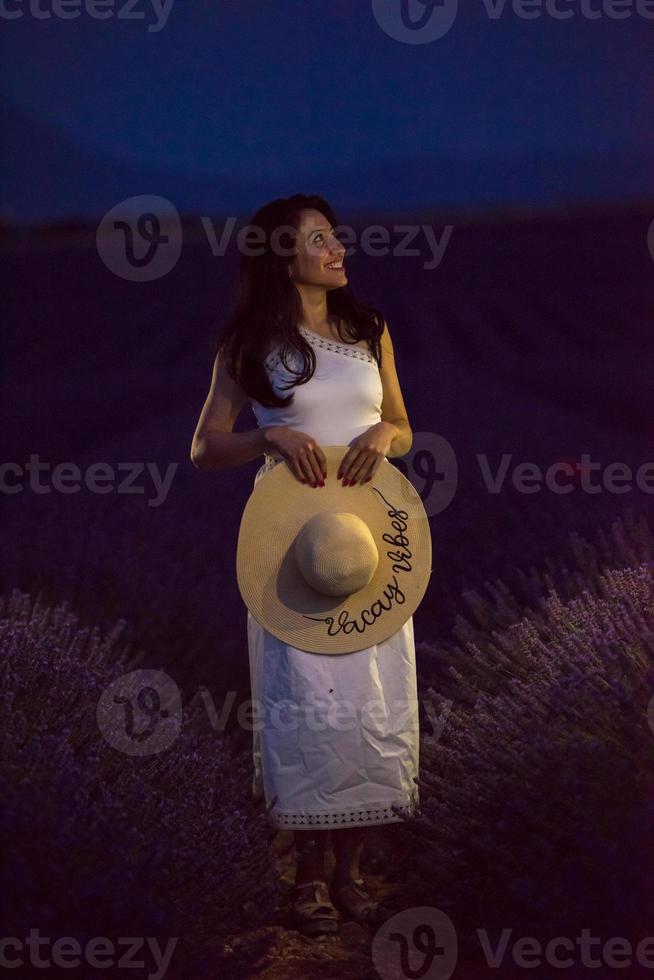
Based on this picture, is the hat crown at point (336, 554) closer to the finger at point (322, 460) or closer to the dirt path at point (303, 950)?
the finger at point (322, 460)

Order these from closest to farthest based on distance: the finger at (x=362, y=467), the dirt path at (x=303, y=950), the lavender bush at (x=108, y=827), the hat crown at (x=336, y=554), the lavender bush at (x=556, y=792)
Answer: the lavender bush at (x=108, y=827) → the lavender bush at (x=556, y=792) → the dirt path at (x=303, y=950) → the hat crown at (x=336, y=554) → the finger at (x=362, y=467)

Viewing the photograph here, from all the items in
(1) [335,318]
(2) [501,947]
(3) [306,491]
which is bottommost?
(2) [501,947]

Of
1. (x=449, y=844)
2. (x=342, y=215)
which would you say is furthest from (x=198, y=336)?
(x=449, y=844)

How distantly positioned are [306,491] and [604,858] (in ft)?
3.51

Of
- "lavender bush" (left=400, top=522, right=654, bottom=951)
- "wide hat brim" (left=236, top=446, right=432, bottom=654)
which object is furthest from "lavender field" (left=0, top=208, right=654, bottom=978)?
"wide hat brim" (left=236, top=446, right=432, bottom=654)

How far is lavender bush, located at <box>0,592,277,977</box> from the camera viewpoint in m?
2.75

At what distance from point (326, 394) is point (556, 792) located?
1049 millimetres

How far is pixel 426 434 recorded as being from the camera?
20.3 feet

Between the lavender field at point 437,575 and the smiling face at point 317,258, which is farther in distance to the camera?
the smiling face at point 317,258

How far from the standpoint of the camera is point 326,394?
132 inches

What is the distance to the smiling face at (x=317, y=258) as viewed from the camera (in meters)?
3.37

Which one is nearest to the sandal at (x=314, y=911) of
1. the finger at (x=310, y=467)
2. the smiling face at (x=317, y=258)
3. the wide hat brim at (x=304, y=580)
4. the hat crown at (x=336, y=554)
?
the wide hat brim at (x=304, y=580)

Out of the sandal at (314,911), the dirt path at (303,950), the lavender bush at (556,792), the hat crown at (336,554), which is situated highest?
the hat crown at (336,554)

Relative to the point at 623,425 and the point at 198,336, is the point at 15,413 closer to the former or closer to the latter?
the point at 198,336
